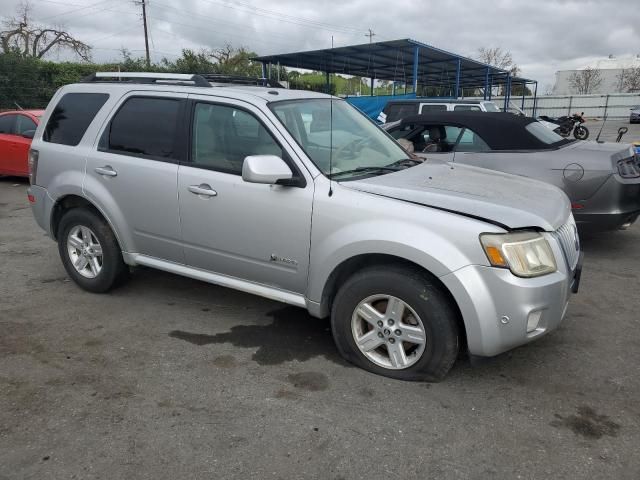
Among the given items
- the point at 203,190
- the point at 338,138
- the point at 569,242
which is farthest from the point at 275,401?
the point at 569,242

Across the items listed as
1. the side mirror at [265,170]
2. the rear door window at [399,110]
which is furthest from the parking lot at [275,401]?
the rear door window at [399,110]

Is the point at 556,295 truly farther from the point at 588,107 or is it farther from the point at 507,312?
the point at 588,107

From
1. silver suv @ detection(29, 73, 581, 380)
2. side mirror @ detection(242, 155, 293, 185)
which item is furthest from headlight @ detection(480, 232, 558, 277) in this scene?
side mirror @ detection(242, 155, 293, 185)

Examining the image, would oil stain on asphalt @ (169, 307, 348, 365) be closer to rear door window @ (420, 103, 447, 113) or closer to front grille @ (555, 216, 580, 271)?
front grille @ (555, 216, 580, 271)

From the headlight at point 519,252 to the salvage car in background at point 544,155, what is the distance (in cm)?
324

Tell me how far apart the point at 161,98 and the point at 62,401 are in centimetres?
233

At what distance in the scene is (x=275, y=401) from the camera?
3.05m

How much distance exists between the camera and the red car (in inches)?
392

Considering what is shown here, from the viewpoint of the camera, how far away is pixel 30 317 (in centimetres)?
423

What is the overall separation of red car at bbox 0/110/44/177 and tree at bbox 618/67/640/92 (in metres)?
67.7

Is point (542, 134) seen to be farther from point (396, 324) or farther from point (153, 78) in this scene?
point (153, 78)

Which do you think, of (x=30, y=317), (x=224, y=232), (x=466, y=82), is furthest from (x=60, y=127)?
(x=466, y=82)

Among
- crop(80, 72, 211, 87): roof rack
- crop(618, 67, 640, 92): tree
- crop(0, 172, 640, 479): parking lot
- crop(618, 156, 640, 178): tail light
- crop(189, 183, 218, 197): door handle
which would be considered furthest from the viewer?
crop(618, 67, 640, 92): tree

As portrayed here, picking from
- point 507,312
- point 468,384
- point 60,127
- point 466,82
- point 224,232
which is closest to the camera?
point 507,312
